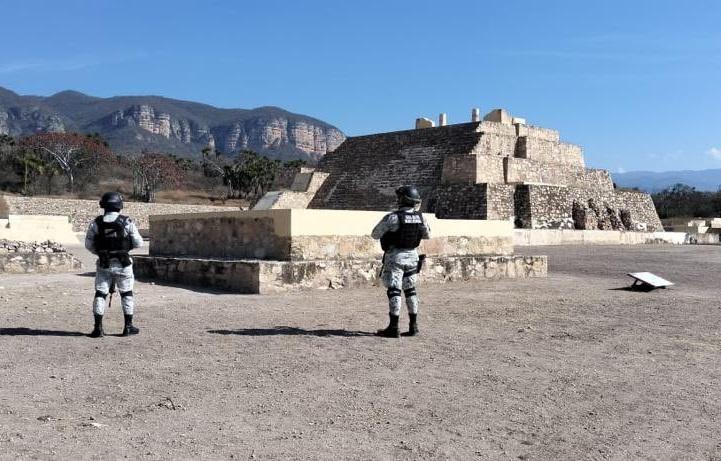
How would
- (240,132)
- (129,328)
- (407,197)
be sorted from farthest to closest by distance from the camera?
(240,132)
(407,197)
(129,328)

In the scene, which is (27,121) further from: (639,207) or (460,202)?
(639,207)

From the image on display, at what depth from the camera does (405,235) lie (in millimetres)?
5621

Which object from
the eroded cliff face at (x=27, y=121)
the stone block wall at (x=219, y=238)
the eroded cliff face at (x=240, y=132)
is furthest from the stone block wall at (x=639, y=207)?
the eroded cliff face at (x=240, y=132)

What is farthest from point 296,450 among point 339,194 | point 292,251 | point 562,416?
point 339,194

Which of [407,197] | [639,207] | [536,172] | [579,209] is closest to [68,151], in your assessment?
[536,172]

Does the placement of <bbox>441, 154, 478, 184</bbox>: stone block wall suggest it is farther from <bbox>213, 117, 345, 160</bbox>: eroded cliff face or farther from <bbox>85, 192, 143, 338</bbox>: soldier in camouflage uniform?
<bbox>213, 117, 345, 160</bbox>: eroded cliff face

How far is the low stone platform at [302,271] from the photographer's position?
27.8ft

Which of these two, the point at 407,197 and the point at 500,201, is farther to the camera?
the point at 500,201

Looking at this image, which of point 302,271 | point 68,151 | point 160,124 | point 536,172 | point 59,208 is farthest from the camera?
point 160,124

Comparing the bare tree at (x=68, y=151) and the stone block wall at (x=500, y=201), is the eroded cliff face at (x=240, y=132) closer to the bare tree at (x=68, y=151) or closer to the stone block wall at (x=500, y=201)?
the bare tree at (x=68, y=151)

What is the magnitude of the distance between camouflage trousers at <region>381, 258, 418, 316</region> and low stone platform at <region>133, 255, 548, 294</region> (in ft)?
9.93

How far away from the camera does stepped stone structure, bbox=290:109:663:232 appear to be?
80.4 feet

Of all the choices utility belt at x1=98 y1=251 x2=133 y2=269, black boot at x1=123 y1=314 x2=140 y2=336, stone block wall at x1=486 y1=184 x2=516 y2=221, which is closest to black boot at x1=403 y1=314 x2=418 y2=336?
black boot at x1=123 y1=314 x2=140 y2=336

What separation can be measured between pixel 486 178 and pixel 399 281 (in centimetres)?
2036
